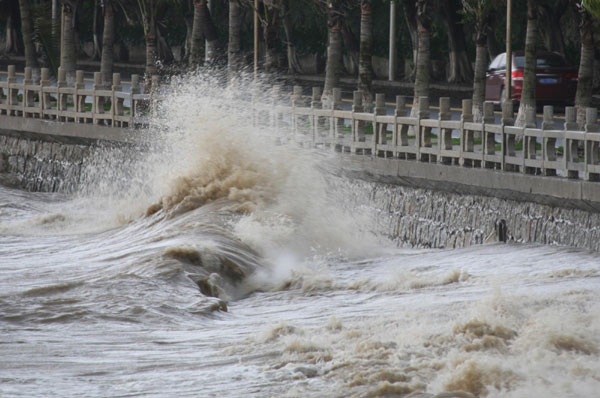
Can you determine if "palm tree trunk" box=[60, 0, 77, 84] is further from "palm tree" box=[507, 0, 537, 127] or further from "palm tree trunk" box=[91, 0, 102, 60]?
"palm tree trunk" box=[91, 0, 102, 60]

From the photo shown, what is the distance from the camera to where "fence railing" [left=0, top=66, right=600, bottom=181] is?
1775 centimetres

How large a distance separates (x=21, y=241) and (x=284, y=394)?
10.5 metres

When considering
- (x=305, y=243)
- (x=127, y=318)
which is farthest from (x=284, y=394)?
(x=305, y=243)

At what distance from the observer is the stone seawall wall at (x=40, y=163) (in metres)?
28.7

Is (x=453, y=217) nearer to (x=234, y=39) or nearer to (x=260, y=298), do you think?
(x=260, y=298)

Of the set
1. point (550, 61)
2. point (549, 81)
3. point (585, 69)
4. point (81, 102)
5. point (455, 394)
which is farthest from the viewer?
point (550, 61)

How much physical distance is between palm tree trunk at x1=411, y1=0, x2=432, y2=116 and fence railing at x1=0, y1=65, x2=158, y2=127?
536 centimetres

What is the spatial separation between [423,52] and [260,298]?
14.1 metres

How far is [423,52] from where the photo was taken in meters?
27.8

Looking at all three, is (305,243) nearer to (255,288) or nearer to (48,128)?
(255,288)

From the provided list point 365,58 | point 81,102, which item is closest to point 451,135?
point 365,58

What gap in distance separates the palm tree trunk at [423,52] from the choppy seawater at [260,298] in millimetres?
5278

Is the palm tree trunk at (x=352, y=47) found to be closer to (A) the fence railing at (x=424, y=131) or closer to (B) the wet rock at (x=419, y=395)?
(A) the fence railing at (x=424, y=131)

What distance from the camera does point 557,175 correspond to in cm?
1802
